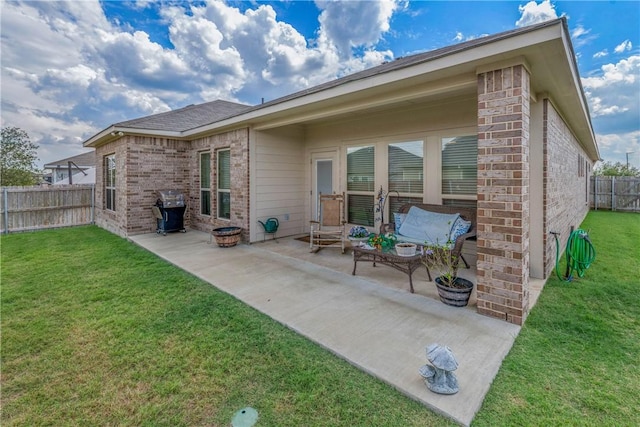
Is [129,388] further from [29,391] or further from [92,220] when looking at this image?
[92,220]

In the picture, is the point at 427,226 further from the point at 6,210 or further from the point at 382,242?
the point at 6,210

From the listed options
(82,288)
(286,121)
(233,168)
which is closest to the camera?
(82,288)

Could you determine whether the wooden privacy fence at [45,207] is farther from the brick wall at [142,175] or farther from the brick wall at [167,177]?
the brick wall at [142,175]

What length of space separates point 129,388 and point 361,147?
560cm

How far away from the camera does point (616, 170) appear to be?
20.6m

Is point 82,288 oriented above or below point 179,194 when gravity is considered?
below

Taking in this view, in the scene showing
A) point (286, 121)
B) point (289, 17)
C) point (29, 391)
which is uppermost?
point (289, 17)

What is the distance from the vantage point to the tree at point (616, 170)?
20359mm

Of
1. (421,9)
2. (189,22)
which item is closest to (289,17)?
(189,22)

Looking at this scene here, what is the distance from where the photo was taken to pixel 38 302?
3564 millimetres

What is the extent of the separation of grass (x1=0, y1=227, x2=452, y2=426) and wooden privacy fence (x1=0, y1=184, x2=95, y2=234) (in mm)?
6578

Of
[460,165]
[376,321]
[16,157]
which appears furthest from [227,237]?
[16,157]

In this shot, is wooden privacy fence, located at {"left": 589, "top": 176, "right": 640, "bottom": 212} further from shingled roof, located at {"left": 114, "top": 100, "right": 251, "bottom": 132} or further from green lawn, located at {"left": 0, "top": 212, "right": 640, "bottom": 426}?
shingled roof, located at {"left": 114, "top": 100, "right": 251, "bottom": 132}

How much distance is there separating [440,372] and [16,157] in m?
21.3
